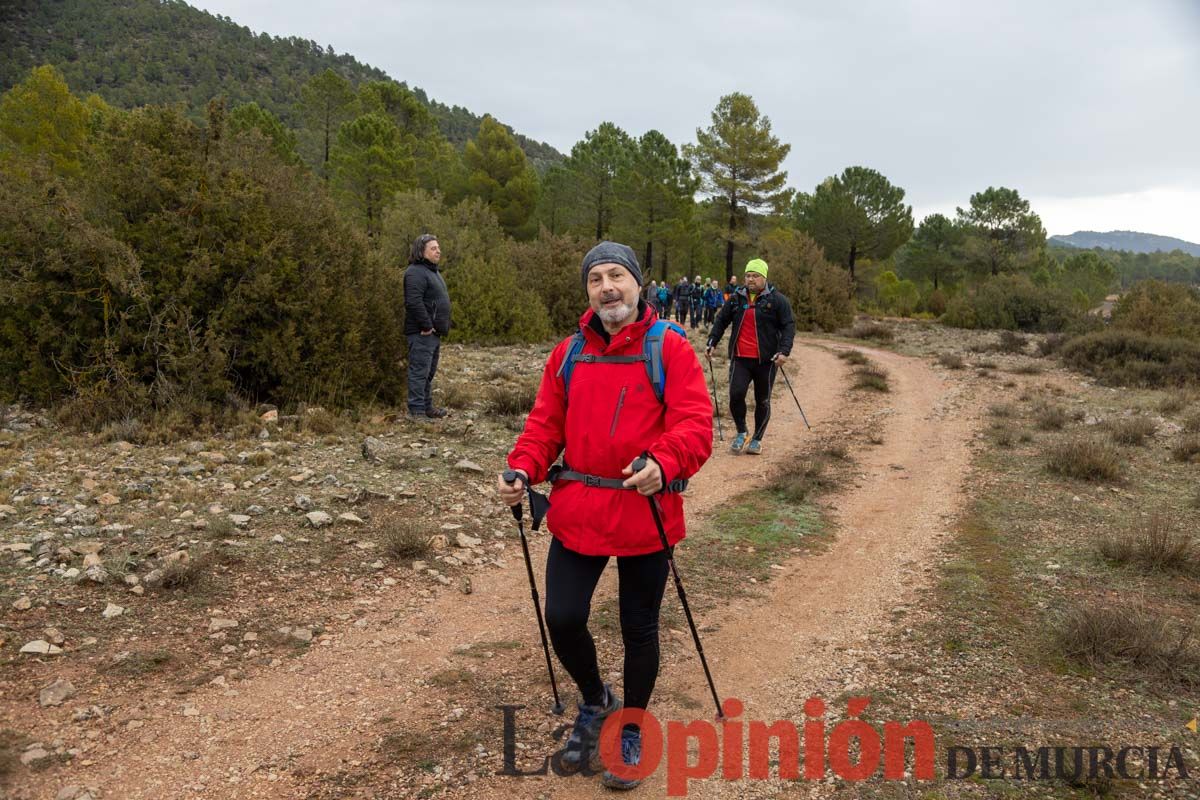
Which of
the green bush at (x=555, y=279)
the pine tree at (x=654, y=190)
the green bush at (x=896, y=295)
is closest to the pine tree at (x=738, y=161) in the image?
the pine tree at (x=654, y=190)

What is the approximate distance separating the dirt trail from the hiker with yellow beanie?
2.08 m

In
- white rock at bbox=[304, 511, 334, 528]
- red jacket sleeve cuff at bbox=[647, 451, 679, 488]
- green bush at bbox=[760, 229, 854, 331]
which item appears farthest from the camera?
green bush at bbox=[760, 229, 854, 331]

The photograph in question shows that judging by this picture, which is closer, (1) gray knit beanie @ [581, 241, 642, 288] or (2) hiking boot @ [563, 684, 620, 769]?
(1) gray knit beanie @ [581, 241, 642, 288]

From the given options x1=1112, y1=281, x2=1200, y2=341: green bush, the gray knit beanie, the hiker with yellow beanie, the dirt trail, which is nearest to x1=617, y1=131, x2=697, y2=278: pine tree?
x1=1112, y1=281, x2=1200, y2=341: green bush

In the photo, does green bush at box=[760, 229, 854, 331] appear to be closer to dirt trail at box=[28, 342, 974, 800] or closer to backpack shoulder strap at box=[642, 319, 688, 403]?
dirt trail at box=[28, 342, 974, 800]

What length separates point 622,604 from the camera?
3.00 metres

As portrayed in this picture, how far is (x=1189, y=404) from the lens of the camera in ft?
40.0

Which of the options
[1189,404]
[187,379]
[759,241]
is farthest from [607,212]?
[187,379]

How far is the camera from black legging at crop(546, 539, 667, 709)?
2943 millimetres

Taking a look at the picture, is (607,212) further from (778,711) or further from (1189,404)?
(778,711)

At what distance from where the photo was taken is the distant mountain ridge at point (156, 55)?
7144 cm

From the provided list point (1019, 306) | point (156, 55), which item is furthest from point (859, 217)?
point (156, 55)

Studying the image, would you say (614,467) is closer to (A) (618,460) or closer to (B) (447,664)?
(A) (618,460)

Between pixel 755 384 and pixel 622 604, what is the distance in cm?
661
